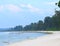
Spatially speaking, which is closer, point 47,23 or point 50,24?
point 50,24

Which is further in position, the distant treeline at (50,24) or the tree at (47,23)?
the tree at (47,23)

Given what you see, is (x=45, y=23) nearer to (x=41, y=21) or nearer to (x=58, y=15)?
(x=41, y=21)

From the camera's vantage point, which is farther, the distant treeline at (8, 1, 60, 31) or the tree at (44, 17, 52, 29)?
the tree at (44, 17, 52, 29)

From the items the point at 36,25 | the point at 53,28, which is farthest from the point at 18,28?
the point at 53,28

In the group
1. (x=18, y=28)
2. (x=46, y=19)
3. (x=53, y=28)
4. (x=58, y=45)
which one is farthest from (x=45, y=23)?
(x=58, y=45)

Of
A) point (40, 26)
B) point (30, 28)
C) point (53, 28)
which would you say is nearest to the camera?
point (53, 28)

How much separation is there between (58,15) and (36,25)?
3314 centimetres

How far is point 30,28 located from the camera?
117m

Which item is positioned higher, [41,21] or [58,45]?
[41,21]

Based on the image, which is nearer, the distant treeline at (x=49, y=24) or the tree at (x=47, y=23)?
the distant treeline at (x=49, y=24)

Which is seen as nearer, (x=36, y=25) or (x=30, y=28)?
(x=36, y=25)

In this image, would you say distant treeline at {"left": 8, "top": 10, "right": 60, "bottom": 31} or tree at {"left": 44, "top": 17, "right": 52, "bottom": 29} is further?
tree at {"left": 44, "top": 17, "right": 52, "bottom": 29}

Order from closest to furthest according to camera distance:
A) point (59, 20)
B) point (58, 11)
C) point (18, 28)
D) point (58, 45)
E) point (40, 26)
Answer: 1. point (58, 45)
2. point (58, 11)
3. point (59, 20)
4. point (40, 26)
5. point (18, 28)

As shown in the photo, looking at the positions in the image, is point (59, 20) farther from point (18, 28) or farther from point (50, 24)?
point (18, 28)
